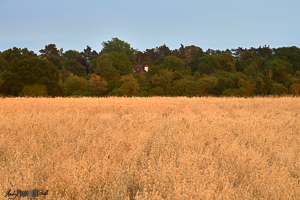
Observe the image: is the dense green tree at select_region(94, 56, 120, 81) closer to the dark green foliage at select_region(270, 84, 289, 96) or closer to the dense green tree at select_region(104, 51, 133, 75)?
the dense green tree at select_region(104, 51, 133, 75)

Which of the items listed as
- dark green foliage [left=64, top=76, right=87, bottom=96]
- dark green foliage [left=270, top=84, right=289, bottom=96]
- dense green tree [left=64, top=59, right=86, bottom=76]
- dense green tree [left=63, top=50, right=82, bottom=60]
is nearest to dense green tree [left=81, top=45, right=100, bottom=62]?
dense green tree [left=63, top=50, right=82, bottom=60]

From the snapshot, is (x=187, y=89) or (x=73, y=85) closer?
(x=187, y=89)

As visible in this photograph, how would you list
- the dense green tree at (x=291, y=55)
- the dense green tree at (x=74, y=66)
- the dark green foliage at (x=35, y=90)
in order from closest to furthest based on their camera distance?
the dark green foliage at (x=35, y=90) → the dense green tree at (x=74, y=66) → the dense green tree at (x=291, y=55)

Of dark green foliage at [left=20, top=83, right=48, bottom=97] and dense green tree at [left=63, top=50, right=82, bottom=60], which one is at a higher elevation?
dense green tree at [left=63, top=50, right=82, bottom=60]

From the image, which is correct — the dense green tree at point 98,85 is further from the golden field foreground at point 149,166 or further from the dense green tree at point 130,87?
the golden field foreground at point 149,166

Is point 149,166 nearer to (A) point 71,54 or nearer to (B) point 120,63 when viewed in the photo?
(B) point 120,63

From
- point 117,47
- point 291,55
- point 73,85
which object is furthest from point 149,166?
point 117,47

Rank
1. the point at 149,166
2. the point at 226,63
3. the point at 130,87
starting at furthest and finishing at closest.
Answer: the point at 226,63
the point at 130,87
the point at 149,166

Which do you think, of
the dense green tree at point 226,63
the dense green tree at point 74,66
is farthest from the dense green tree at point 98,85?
the dense green tree at point 226,63

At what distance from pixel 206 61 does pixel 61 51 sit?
6621cm

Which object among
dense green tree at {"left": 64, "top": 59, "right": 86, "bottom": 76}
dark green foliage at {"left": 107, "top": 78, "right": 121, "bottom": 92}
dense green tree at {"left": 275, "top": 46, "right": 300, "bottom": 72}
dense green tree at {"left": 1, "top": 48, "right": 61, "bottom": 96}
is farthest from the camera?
dense green tree at {"left": 275, "top": 46, "right": 300, "bottom": 72}

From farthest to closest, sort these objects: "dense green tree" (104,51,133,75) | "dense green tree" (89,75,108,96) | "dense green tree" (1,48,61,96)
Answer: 1. "dense green tree" (104,51,133,75)
2. "dense green tree" (89,75,108,96)
3. "dense green tree" (1,48,61,96)

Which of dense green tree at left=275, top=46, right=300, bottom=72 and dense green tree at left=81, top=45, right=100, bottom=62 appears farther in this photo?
dense green tree at left=81, top=45, right=100, bottom=62

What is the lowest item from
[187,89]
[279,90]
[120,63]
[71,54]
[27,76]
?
[279,90]
